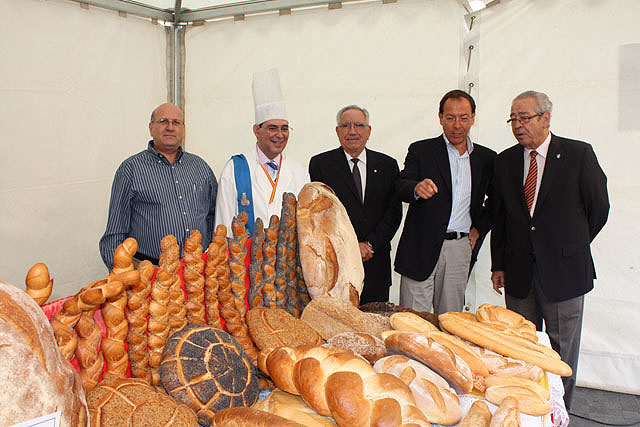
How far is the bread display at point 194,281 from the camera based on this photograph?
1.37 metres

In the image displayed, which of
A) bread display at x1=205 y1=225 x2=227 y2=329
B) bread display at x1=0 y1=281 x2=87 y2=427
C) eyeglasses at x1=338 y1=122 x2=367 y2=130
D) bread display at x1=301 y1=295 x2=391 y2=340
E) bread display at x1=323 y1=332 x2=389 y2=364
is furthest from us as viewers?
eyeglasses at x1=338 y1=122 x2=367 y2=130

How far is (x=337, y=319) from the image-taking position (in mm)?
1588

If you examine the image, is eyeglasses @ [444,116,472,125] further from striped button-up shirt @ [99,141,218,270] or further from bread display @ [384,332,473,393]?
bread display @ [384,332,473,393]

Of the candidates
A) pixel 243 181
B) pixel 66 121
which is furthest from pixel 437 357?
pixel 66 121

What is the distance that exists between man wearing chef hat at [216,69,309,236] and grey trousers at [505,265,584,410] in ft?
5.10

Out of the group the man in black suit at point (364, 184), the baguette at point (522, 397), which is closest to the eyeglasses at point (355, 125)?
the man in black suit at point (364, 184)

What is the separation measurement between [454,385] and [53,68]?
3.32 metres

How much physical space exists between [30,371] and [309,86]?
3318mm

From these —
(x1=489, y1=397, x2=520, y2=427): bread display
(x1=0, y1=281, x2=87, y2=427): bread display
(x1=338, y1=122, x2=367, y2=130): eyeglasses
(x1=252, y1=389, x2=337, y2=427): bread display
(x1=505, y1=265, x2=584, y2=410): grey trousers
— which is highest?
(x1=338, y1=122, x2=367, y2=130): eyeglasses

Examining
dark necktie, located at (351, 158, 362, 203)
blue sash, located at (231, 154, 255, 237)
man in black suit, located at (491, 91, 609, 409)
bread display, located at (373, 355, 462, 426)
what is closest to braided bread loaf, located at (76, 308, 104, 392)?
bread display, located at (373, 355, 462, 426)

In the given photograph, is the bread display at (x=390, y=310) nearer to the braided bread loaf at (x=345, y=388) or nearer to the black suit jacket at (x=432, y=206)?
the braided bread loaf at (x=345, y=388)

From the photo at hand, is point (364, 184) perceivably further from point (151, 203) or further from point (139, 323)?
point (139, 323)

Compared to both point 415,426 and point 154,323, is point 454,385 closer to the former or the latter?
point 415,426

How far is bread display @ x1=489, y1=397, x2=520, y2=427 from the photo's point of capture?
1068mm
